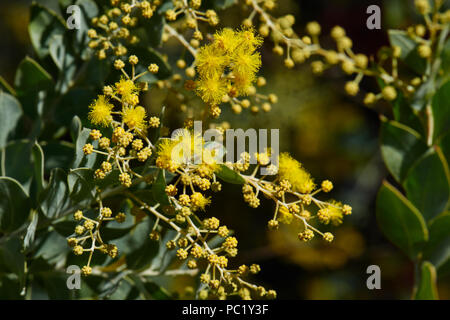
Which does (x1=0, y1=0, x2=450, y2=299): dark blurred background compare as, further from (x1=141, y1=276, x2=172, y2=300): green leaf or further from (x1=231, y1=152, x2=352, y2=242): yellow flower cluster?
(x1=231, y1=152, x2=352, y2=242): yellow flower cluster

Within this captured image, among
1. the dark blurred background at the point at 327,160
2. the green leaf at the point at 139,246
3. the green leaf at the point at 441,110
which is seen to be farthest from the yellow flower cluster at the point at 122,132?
the dark blurred background at the point at 327,160

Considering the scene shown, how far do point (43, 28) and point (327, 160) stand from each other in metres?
1.55

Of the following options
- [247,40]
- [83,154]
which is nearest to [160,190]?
[83,154]

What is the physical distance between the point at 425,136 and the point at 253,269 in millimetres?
718

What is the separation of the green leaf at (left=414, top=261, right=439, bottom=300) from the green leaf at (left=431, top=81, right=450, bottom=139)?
400 millimetres

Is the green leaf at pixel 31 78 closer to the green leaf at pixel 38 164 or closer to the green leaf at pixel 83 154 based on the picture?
the green leaf at pixel 38 164

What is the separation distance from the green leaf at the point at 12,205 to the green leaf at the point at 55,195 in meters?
0.08

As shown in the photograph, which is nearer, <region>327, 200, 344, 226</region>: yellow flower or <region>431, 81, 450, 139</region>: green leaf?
<region>327, 200, 344, 226</region>: yellow flower

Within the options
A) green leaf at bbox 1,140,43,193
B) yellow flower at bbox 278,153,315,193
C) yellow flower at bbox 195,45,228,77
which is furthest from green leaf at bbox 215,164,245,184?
green leaf at bbox 1,140,43,193

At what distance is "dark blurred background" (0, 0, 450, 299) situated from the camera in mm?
2547

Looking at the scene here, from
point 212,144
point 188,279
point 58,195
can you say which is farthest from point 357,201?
point 58,195

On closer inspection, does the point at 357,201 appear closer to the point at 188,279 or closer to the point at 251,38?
the point at 188,279

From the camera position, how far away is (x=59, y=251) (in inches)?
60.8

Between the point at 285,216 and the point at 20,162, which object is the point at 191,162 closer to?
the point at 285,216
